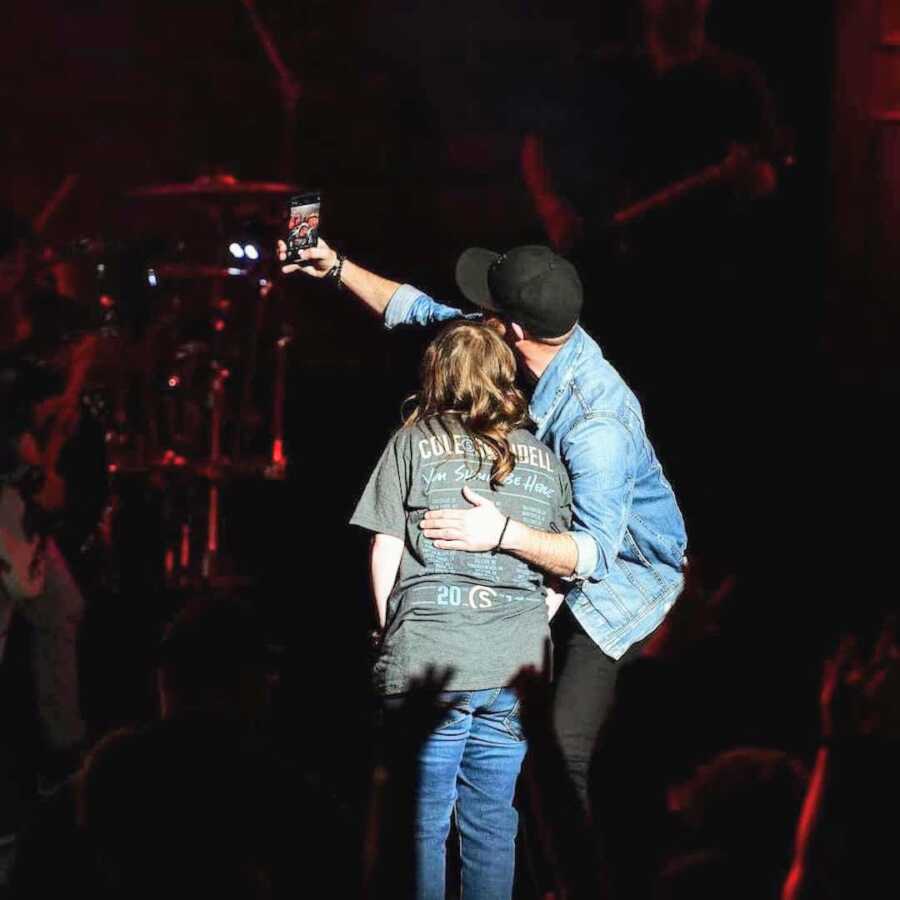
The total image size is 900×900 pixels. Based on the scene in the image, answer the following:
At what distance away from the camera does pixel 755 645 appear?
5477mm

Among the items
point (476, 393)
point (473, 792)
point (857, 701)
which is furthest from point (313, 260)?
point (857, 701)

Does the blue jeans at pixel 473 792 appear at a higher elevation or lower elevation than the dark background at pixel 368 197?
lower

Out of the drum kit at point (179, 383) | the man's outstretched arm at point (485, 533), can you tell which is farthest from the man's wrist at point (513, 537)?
the drum kit at point (179, 383)

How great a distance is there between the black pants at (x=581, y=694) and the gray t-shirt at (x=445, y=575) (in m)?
0.34

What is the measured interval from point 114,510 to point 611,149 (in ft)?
9.57

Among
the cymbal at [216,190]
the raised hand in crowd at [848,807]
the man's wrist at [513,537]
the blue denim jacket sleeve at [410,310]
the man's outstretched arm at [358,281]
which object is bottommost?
the raised hand in crowd at [848,807]

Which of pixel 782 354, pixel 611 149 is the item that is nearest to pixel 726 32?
pixel 611 149

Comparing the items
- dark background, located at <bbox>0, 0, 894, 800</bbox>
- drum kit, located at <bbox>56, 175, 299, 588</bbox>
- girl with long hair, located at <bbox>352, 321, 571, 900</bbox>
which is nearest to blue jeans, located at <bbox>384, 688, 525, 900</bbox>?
→ girl with long hair, located at <bbox>352, 321, 571, 900</bbox>

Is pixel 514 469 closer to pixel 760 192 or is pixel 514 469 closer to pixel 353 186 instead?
pixel 760 192

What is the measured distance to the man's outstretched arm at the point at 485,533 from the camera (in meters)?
3.01

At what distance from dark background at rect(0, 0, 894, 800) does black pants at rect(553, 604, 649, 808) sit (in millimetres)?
1882

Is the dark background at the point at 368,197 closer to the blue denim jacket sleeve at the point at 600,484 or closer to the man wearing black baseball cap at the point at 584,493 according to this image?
the man wearing black baseball cap at the point at 584,493

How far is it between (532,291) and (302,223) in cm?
73

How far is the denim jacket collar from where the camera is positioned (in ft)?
11.5
